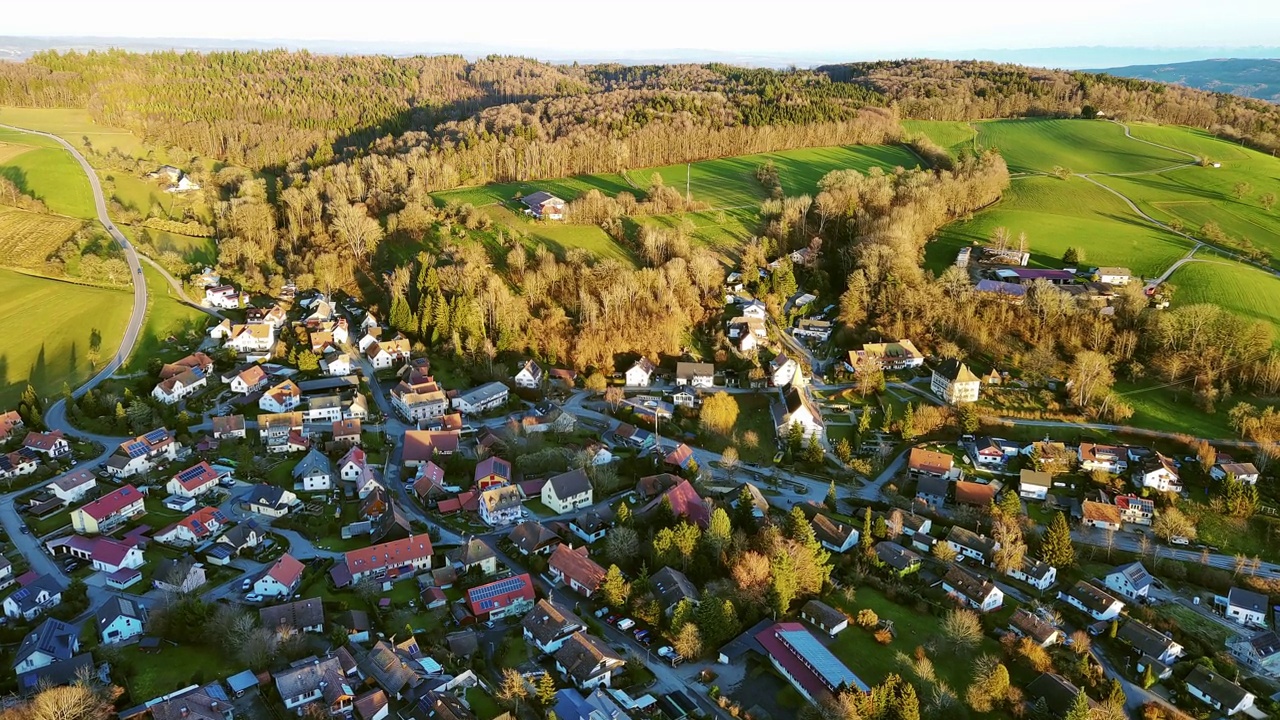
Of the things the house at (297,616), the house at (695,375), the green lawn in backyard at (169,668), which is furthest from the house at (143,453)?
the house at (695,375)

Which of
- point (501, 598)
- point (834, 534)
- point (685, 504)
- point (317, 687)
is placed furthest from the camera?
point (685, 504)

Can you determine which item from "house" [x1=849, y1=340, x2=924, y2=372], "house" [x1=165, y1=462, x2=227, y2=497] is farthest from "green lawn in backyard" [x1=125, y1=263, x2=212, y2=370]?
"house" [x1=849, y1=340, x2=924, y2=372]

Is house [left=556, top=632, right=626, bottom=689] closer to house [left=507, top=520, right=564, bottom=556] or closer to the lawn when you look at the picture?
house [left=507, top=520, right=564, bottom=556]

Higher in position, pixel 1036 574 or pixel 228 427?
pixel 228 427

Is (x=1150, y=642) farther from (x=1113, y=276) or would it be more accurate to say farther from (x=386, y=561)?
(x=1113, y=276)

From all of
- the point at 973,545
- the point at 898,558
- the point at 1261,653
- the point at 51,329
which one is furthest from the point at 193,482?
the point at 1261,653

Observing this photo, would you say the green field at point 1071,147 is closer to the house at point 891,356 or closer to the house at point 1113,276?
the house at point 1113,276

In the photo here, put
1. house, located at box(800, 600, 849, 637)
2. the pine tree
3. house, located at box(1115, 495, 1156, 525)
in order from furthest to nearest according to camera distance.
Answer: house, located at box(1115, 495, 1156, 525), the pine tree, house, located at box(800, 600, 849, 637)
